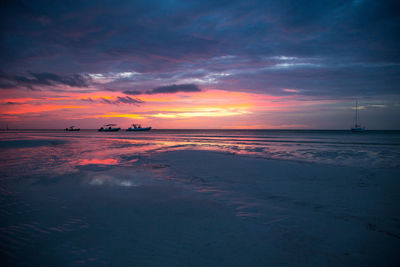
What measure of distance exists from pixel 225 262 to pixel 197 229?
49.3 inches

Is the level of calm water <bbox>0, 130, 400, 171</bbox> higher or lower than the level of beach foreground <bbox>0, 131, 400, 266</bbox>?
higher

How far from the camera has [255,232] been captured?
15.3 ft

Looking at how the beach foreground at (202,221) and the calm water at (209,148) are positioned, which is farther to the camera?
the calm water at (209,148)

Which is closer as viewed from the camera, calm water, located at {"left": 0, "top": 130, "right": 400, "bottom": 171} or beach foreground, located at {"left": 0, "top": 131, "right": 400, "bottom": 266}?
beach foreground, located at {"left": 0, "top": 131, "right": 400, "bottom": 266}

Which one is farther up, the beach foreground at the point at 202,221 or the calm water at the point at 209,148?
the calm water at the point at 209,148

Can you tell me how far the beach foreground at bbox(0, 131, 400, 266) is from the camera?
3.82 metres

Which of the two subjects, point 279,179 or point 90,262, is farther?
point 279,179

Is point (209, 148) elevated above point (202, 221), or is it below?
above

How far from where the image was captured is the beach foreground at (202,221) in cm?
382

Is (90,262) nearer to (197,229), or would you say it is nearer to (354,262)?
(197,229)

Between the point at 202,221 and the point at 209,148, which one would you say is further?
the point at 209,148

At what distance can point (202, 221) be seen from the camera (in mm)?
5207

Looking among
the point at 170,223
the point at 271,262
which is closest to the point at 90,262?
the point at 170,223

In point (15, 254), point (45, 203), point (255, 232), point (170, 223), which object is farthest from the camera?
point (45, 203)
